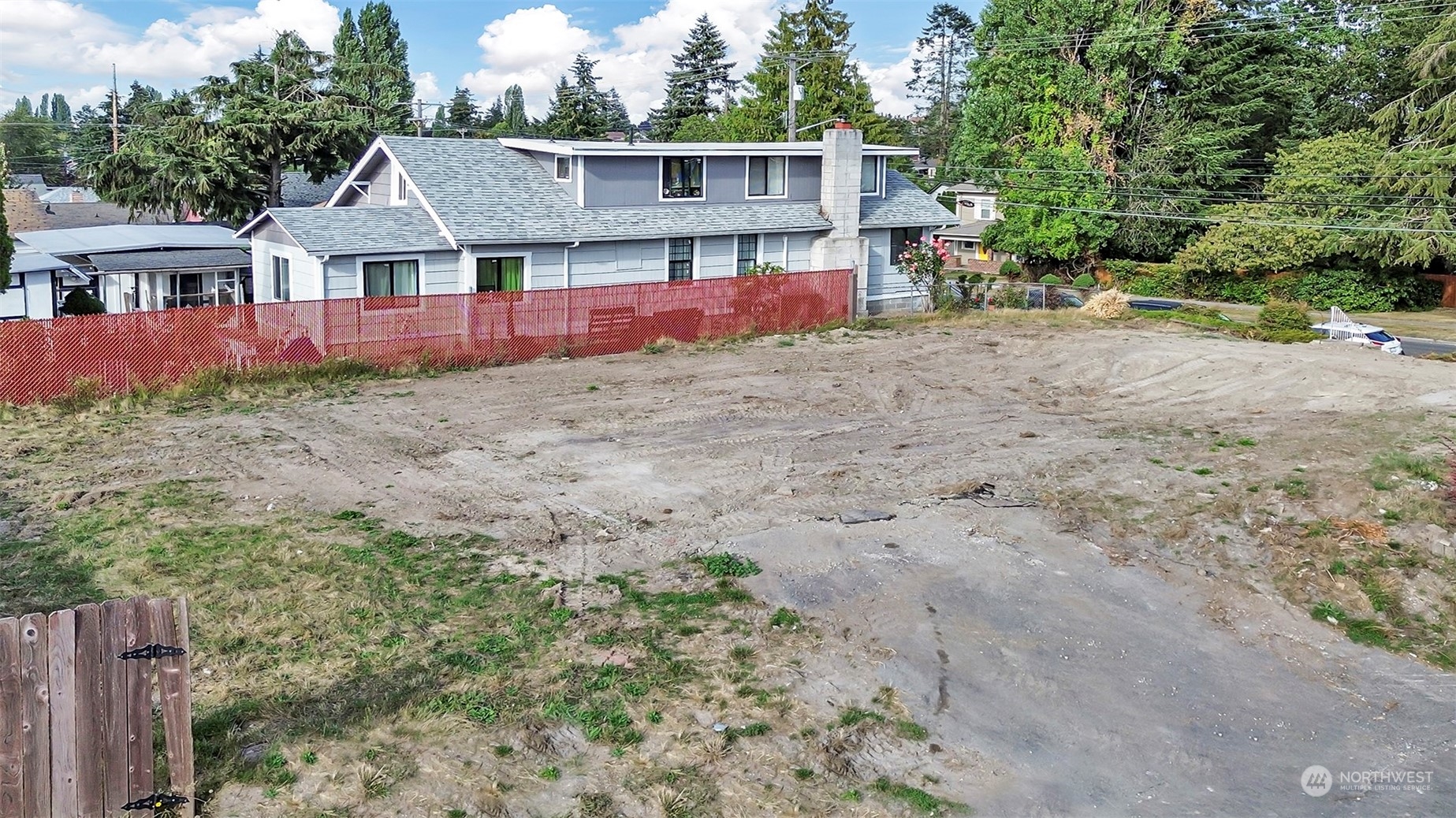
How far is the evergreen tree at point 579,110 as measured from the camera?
75.8 meters

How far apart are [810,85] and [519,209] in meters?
43.8

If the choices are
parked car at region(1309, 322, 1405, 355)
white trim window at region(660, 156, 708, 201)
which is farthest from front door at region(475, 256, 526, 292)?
parked car at region(1309, 322, 1405, 355)

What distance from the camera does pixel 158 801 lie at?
7543mm

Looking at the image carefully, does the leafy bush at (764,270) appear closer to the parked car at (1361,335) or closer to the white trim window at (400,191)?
the white trim window at (400,191)

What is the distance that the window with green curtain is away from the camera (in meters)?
28.4

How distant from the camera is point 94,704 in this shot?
23.4 feet

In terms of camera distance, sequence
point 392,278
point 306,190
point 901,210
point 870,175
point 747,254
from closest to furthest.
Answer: point 392,278
point 747,254
point 901,210
point 870,175
point 306,190

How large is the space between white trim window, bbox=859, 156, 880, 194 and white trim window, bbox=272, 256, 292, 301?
18.0 meters

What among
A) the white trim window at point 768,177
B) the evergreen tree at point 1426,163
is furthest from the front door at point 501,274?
the evergreen tree at point 1426,163

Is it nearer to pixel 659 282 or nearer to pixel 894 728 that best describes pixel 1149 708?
pixel 894 728

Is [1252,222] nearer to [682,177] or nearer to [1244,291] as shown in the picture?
[1244,291]

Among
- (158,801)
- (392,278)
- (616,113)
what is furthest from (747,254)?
(616,113)

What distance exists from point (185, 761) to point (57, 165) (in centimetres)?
12825

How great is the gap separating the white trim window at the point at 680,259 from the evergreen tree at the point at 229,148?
14.6 meters
